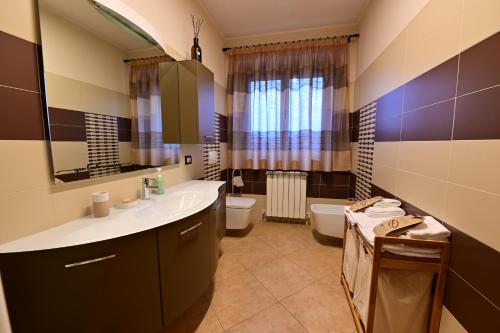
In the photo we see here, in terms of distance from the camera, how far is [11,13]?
0.85 m

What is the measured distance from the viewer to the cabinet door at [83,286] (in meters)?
0.78

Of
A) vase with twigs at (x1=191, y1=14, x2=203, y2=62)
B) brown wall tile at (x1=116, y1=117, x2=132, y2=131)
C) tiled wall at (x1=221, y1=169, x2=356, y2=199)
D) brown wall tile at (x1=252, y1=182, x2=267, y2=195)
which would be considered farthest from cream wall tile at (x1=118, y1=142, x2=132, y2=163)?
brown wall tile at (x1=252, y1=182, x2=267, y2=195)

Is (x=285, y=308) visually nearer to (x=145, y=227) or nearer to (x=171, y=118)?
(x=145, y=227)

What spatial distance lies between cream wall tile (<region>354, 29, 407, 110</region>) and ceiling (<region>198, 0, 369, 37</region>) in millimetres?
778

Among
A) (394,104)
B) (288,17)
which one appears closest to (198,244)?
(394,104)

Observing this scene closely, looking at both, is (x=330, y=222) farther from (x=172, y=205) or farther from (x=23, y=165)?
(x=23, y=165)

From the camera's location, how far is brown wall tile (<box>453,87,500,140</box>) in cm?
81

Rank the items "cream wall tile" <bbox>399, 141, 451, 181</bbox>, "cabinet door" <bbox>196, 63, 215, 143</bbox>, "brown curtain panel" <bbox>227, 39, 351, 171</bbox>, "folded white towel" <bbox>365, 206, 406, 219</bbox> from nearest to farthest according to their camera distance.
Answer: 1. "cream wall tile" <bbox>399, 141, 451, 181</bbox>
2. "folded white towel" <bbox>365, 206, 406, 219</bbox>
3. "cabinet door" <bbox>196, 63, 215, 143</bbox>
4. "brown curtain panel" <bbox>227, 39, 351, 171</bbox>

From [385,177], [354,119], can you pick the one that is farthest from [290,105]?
[385,177]

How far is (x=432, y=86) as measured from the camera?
1185mm

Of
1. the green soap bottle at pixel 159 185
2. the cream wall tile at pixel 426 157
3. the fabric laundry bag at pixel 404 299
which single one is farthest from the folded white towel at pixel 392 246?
the green soap bottle at pixel 159 185

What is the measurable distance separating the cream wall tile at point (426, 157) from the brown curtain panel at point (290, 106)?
1354mm

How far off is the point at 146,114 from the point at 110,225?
37.3 inches

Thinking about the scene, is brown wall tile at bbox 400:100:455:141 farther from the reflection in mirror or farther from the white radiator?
the reflection in mirror
